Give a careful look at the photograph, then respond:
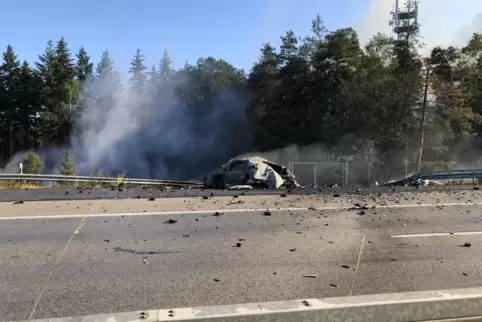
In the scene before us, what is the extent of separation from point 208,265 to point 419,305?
2.57 m

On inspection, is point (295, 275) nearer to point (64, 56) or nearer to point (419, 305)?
point (419, 305)

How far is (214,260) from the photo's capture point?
550 centimetres

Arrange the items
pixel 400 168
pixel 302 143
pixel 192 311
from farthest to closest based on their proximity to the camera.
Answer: pixel 302 143 → pixel 400 168 → pixel 192 311

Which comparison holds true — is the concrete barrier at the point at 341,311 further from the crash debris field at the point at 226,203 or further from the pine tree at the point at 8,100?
the pine tree at the point at 8,100

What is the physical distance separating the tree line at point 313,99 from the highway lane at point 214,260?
93.9 feet

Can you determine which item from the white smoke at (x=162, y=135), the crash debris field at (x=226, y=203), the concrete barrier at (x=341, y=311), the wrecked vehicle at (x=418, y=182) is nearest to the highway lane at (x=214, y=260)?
the concrete barrier at (x=341, y=311)

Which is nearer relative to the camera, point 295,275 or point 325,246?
point 295,275

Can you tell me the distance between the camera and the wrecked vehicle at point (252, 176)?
53.7 ft

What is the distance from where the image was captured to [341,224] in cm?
798

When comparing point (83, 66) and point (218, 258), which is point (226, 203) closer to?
point (218, 258)

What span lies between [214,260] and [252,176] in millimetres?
10910

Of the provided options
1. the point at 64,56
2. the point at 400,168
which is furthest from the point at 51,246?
the point at 64,56

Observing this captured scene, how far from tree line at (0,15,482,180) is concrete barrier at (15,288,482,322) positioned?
108 ft

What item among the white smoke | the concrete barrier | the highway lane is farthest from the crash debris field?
the white smoke
